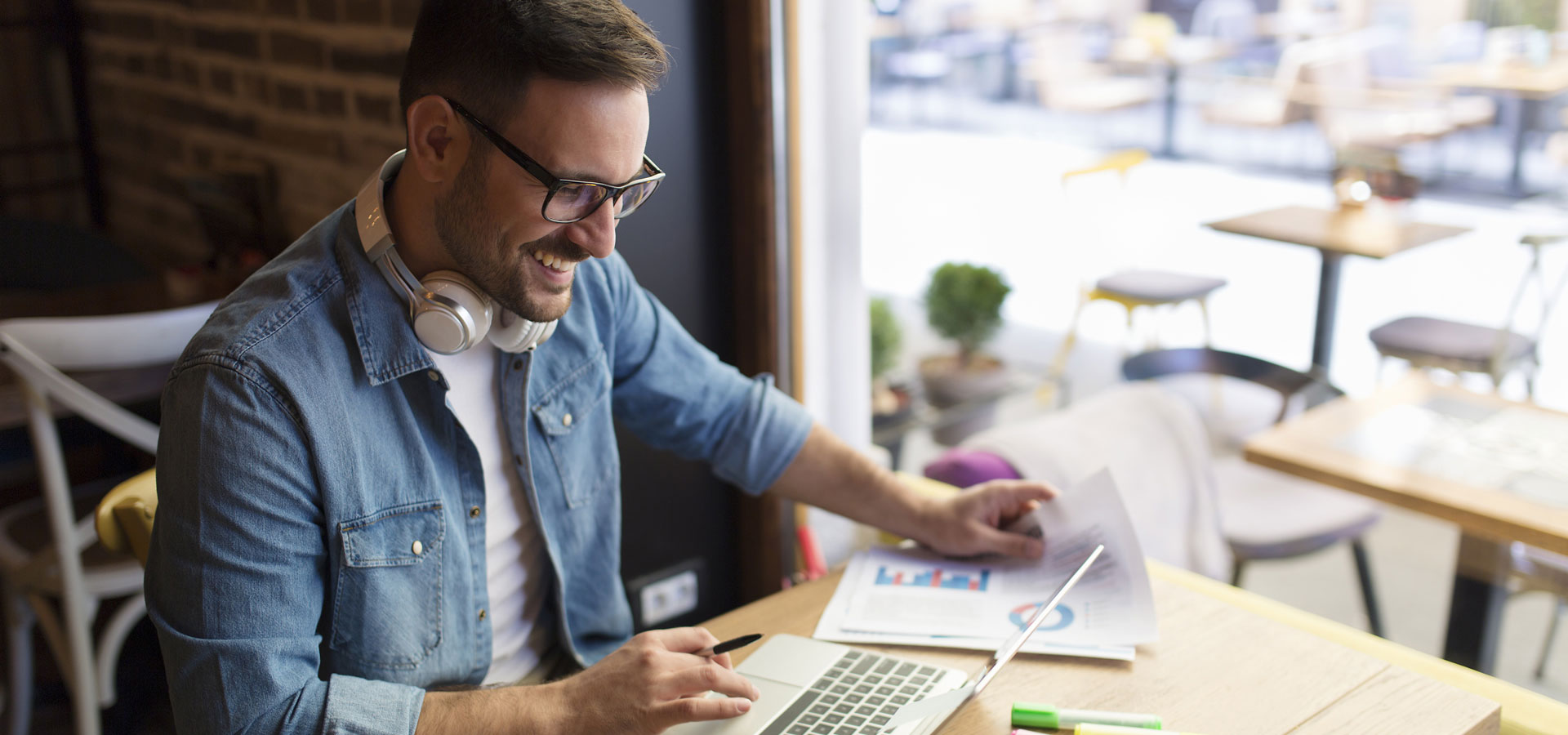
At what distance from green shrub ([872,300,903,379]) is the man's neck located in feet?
4.06

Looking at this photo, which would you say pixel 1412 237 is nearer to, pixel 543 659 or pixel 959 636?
pixel 959 636

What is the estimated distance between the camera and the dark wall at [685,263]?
1837mm

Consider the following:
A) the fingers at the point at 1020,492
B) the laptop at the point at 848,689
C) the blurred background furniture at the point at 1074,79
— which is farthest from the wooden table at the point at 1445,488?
the laptop at the point at 848,689

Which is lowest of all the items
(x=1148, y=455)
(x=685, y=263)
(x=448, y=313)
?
(x=1148, y=455)

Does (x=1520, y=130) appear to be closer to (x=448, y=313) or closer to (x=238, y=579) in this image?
(x=448, y=313)

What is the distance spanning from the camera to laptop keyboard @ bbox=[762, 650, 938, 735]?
1035 mm

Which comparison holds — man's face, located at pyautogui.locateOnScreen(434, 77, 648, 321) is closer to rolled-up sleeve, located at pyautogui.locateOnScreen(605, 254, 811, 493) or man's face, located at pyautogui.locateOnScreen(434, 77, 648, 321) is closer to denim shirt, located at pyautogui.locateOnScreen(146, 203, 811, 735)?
denim shirt, located at pyautogui.locateOnScreen(146, 203, 811, 735)

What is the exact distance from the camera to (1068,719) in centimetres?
102

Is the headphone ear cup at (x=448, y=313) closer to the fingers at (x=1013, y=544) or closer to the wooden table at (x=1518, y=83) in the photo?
the fingers at (x=1013, y=544)

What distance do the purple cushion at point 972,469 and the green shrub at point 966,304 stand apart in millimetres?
391

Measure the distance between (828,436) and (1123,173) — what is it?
0.82 meters

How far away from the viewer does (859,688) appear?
1.09 meters

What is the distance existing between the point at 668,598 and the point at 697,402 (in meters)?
0.73

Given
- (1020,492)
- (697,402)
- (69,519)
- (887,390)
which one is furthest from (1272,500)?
(69,519)
